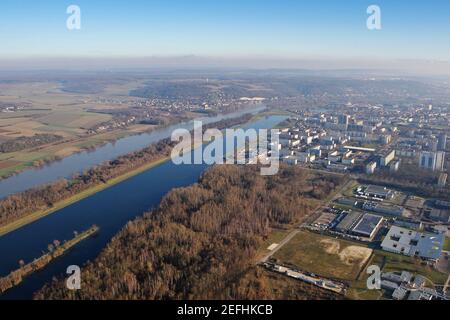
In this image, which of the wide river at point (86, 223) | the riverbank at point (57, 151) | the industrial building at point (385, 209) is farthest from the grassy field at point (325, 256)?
the riverbank at point (57, 151)

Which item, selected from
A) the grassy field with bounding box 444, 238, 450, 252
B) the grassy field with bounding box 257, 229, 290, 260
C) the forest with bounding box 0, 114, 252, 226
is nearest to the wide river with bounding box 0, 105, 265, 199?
the forest with bounding box 0, 114, 252, 226

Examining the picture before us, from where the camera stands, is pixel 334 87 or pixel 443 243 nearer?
pixel 443 243

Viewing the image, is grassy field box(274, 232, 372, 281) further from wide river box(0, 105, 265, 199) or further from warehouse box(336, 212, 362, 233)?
wide river box(0, 105, 265, 199)

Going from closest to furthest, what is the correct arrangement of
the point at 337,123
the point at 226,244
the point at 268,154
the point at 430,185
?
the point at 226,244 → the point at 430,185 → the point at 268,154 → the point at 337,123

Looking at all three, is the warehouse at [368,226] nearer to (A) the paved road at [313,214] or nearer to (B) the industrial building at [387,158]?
(A) the paved road at [313,214]
